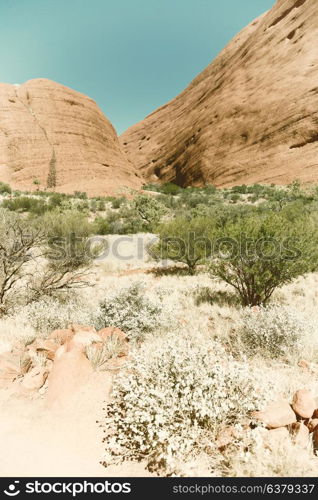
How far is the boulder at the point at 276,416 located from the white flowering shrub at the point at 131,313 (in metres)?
2.28

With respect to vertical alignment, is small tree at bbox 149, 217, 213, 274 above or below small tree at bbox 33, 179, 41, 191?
below

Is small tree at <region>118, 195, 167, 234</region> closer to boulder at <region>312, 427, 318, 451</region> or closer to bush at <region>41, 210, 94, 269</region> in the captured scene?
bush at <region>41, 210, 94, 269</region>

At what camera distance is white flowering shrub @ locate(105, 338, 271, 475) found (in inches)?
86.5

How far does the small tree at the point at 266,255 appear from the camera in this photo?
6184 millimetres

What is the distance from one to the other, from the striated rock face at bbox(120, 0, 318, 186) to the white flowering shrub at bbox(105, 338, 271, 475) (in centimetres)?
3481

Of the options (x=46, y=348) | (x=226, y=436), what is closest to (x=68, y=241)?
(x=46, y=348)

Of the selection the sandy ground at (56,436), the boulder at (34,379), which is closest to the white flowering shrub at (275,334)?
the sandy ground at (56,436)

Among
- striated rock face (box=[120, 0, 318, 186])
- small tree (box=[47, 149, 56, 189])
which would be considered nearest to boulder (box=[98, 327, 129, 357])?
striated rock face (box=[120, 0, 318, 186])

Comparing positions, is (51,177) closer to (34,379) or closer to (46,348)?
(46,348)

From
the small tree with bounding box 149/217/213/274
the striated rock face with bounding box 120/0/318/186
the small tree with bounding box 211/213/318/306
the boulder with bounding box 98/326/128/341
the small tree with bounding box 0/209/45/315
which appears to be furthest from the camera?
the striated rock face with bounding box 120/0/318/186

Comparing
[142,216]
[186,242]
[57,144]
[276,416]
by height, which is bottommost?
[276,416]

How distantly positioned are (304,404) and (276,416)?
27cm

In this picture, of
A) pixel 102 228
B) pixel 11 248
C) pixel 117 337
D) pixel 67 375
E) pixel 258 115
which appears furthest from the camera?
pixel 258 115

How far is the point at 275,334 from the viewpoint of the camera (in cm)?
397
